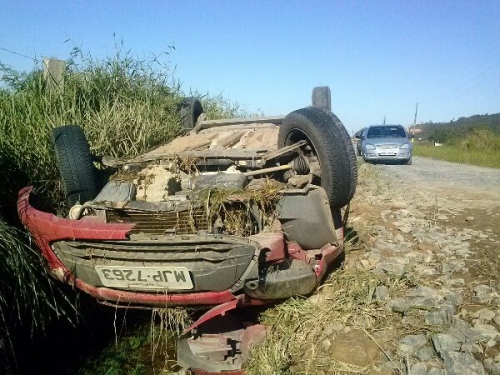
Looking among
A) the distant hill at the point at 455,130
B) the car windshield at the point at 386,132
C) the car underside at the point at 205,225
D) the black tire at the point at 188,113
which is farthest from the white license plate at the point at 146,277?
the distant hill at the point at 455,130

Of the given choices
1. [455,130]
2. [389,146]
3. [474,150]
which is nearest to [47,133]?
[389,146]

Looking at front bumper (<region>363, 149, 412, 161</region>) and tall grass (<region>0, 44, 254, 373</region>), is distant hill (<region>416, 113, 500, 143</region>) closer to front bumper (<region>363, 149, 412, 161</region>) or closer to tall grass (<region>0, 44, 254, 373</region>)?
front bumper (<region>363, 149, 412, 161</region>)

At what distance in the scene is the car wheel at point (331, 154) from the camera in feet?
10.00

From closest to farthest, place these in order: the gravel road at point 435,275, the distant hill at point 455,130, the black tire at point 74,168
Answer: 1. the gravel road at point 435,275
2. the black tire at point 74,168
3. the distant hill at point 455,130

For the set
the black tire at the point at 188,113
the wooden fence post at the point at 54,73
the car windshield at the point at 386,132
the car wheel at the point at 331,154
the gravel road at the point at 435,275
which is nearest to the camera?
the gravel road at the point at 435,275

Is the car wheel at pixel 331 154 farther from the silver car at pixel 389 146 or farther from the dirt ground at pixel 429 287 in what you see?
the silver car at pixel 389 146

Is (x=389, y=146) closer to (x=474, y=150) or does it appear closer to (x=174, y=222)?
(x=474, y=150)

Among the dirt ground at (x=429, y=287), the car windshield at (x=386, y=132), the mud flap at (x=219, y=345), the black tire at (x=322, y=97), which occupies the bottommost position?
the mud flap at (x=219, y=345)

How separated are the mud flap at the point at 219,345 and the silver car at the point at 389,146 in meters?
11.3

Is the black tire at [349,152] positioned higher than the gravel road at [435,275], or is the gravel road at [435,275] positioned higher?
the black tire at [349,152]

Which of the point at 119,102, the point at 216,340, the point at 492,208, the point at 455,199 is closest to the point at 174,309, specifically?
the point at 216,340

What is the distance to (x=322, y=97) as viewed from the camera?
4.88 meters

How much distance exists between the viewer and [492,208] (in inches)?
205

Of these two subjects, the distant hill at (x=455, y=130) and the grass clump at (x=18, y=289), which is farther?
the distant hill at (x=455, y=130)
